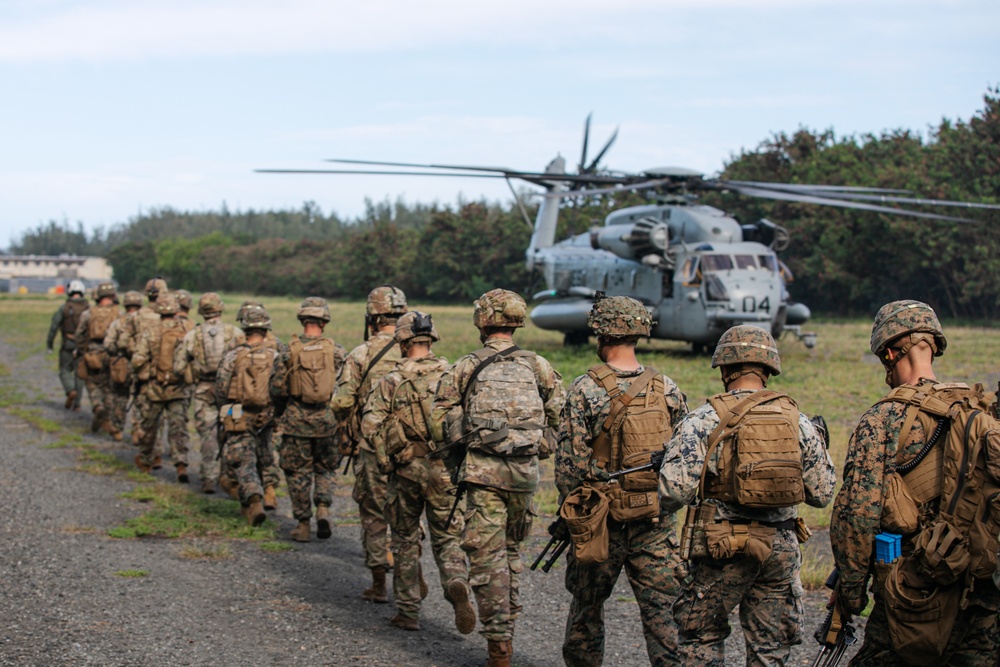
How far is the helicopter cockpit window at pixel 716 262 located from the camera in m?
21.5

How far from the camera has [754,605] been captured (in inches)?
176

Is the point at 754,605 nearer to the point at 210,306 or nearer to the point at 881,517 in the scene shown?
the point at 881,517

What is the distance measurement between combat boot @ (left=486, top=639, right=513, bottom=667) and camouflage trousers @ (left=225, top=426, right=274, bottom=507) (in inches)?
155

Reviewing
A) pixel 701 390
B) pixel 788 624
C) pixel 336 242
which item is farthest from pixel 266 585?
pixel 336 242

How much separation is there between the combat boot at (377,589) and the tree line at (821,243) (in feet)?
67.3

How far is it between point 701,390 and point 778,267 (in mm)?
5709

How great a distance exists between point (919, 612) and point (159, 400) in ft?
29.3

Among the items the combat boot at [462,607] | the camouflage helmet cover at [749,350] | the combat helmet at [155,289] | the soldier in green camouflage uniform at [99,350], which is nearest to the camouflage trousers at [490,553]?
the combat boot at [462,607]

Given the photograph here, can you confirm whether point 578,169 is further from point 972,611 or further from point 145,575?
point 972,611

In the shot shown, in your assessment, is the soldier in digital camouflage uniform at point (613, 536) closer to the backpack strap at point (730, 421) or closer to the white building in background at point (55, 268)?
the backpack strap at point (730, 421)

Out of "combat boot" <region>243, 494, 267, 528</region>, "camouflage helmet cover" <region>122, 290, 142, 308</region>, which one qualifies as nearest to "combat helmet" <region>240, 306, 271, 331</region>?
"combat boot" <region>243, 494, 267, 528</region>

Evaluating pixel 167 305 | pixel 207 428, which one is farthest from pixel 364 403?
pixel 167 305

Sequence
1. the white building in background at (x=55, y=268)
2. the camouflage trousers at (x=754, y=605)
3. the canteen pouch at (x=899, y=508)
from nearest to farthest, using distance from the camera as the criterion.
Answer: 1. the canteen pouch at (x=899, y=508)
2. the camouflage trousers at (x=754, y=605)
3. the white building in background at (x=55, y=268)

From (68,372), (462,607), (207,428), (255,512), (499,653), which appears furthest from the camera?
(68,372)
